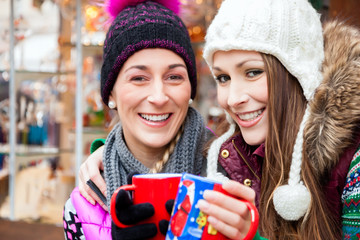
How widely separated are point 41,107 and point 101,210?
2.66 metres

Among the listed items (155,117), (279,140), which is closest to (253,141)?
(279,140)

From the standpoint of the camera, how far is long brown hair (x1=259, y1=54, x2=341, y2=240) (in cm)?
136

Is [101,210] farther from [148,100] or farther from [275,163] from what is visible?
[275,163]

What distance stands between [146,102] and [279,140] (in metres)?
0.47

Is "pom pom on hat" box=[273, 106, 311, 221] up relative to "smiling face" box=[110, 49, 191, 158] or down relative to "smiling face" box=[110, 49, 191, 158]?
down

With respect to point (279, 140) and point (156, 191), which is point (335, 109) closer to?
point (279, 140)

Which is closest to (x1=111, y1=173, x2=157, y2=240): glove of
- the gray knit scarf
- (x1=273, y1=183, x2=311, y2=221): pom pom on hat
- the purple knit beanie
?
the gray knit scarf

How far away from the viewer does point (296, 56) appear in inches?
53.8

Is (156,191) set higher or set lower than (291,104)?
lower

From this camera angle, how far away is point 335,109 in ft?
4.30

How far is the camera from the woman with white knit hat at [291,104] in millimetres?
1294

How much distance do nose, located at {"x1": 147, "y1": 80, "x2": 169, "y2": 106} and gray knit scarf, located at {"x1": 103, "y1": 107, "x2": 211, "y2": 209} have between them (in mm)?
178

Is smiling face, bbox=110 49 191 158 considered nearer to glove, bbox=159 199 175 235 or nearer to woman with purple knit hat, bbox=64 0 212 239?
woman with purple knit hat, bbox=64 0 212 239

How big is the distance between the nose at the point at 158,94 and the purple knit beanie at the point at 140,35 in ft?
0.45
